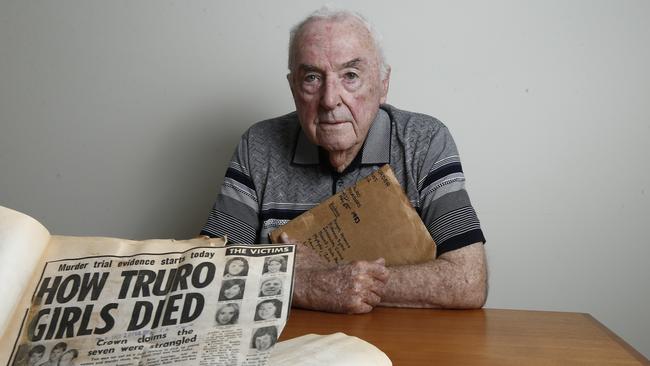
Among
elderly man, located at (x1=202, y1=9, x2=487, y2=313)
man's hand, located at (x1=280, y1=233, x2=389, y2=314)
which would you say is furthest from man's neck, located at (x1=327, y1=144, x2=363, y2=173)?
man's hand, located at (x1=280, y1=233, x2=389, y2=314)

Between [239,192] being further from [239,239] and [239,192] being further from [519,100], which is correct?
[519,100]

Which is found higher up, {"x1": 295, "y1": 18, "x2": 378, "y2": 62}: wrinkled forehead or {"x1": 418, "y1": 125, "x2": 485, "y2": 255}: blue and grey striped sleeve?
{"x1": 295, "y1": 18, "x2": 378, "y2": 62}: wrinkled forehead

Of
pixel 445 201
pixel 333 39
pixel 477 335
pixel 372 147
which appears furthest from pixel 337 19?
pixel 477 335

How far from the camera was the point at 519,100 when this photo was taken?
5.74 ft

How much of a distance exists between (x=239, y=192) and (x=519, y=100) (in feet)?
2.78

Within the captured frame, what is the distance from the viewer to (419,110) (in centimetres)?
180

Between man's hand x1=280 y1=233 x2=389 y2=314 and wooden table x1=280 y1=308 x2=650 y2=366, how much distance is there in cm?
2

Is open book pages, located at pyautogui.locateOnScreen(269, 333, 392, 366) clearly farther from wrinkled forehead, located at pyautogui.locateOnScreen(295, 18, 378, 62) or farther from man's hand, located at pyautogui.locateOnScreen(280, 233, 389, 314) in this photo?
wrinkled forehead, located at pyautogui.locateOnScreen(295, 18, 378, 62)

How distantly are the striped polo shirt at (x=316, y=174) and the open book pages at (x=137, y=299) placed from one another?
0.63m

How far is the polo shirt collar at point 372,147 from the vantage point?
4.54 ft

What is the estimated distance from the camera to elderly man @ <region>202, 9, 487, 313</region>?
1168 mm

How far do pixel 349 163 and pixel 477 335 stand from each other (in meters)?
0.62

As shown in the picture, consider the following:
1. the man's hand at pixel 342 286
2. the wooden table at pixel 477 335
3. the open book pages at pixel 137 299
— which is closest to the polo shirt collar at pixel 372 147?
the man's hand at pixel 342 286

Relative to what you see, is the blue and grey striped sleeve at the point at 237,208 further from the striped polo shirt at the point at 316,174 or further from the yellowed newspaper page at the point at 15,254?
the yellowed newspaper page at the point at 15,254
